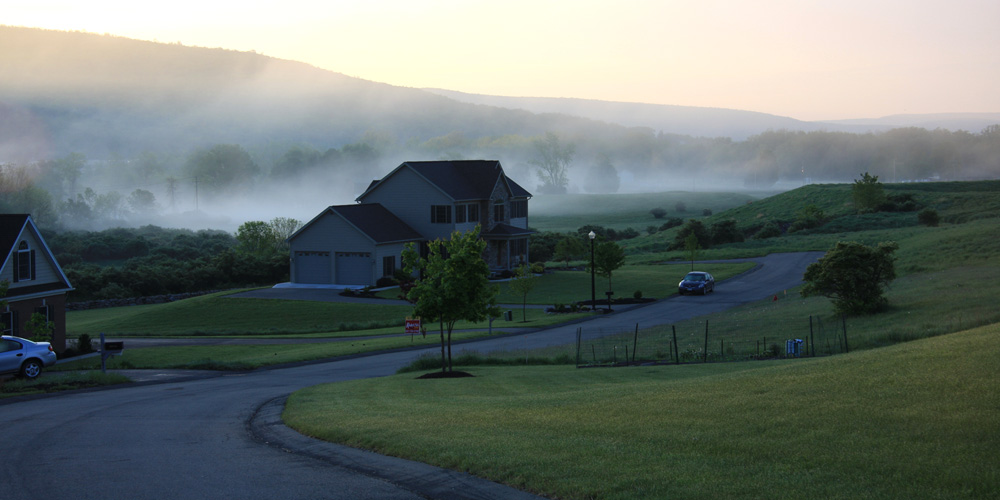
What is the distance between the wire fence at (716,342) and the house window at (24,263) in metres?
24.5

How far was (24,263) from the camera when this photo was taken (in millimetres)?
36250

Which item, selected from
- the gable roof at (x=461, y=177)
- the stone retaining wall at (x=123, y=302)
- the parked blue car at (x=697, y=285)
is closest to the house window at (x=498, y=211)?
the gable roof at (x=461, y=177)

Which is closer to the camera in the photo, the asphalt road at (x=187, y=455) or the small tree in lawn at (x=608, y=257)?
the asphalt road at (x=187, y=455)

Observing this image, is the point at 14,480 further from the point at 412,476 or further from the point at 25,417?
the point at 25,417

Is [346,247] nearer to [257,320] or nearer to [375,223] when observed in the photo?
[375,223]

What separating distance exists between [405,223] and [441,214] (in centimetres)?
306

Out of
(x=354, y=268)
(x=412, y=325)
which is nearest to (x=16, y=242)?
(x=412, y=325)

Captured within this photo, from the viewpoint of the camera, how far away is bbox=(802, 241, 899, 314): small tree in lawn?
33375mm

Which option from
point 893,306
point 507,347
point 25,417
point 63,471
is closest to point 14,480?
point 63,471

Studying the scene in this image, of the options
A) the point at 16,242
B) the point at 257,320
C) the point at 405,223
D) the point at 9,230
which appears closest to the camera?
the point at 16,242

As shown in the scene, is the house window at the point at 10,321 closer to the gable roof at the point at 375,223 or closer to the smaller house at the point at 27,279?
the smaller house at the point at 27,279

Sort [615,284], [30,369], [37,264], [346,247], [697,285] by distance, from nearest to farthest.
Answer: [30,369], [37,264], [697,285], [615,284], [346,247]

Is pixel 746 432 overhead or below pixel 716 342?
overhead

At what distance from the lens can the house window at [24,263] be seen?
35.8 meters
